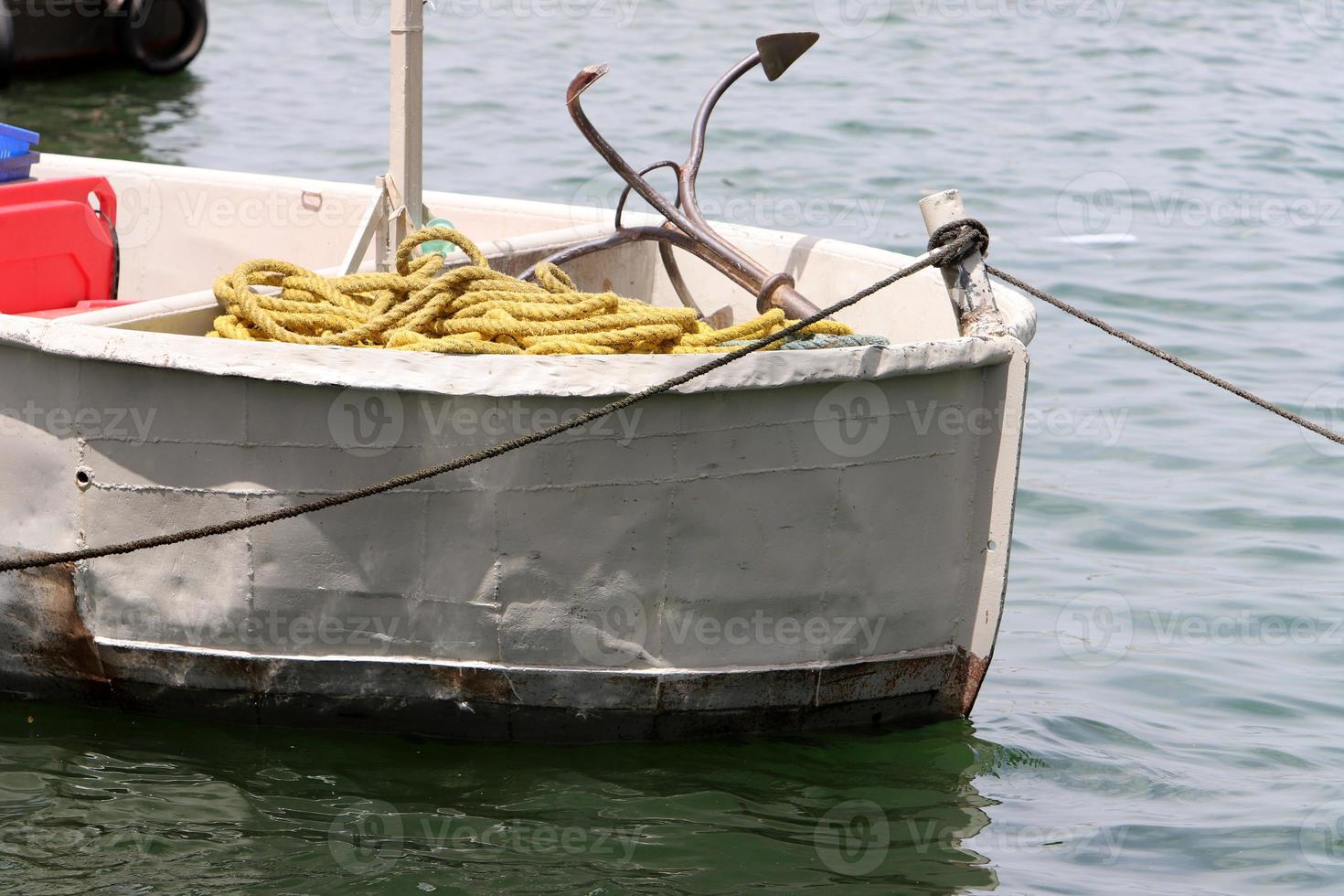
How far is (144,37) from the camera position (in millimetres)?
15219

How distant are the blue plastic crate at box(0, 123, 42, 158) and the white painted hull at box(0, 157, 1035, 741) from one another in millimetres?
1281

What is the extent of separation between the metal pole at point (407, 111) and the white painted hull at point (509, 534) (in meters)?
0.90

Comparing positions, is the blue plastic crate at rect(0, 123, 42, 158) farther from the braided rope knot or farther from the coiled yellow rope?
the braided rope knot

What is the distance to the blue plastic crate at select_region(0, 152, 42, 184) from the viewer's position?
5477 millimetres

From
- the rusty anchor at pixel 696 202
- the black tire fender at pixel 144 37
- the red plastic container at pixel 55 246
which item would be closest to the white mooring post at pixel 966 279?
the rusty anchor at pixel 696 202

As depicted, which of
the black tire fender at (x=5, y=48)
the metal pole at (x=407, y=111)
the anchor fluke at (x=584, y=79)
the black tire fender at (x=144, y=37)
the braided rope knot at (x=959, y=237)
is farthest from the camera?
the black tire fender at (x=144, y=37)

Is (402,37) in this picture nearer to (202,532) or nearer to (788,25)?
(202,532)

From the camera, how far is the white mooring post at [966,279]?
4.34m

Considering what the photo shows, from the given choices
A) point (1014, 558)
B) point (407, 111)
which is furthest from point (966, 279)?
point (1014, 558)

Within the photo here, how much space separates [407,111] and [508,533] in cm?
159

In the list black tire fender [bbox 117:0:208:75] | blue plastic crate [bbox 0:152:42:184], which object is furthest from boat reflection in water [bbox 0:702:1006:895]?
black tire fender [bbox 117:0:208:75]

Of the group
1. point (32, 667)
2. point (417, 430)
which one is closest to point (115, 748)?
point (32, 667)

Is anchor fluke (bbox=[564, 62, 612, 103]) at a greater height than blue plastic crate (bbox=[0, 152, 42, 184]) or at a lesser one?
greater

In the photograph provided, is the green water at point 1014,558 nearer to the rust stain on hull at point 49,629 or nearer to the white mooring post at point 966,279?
the rust stain on hull at point 49,629
